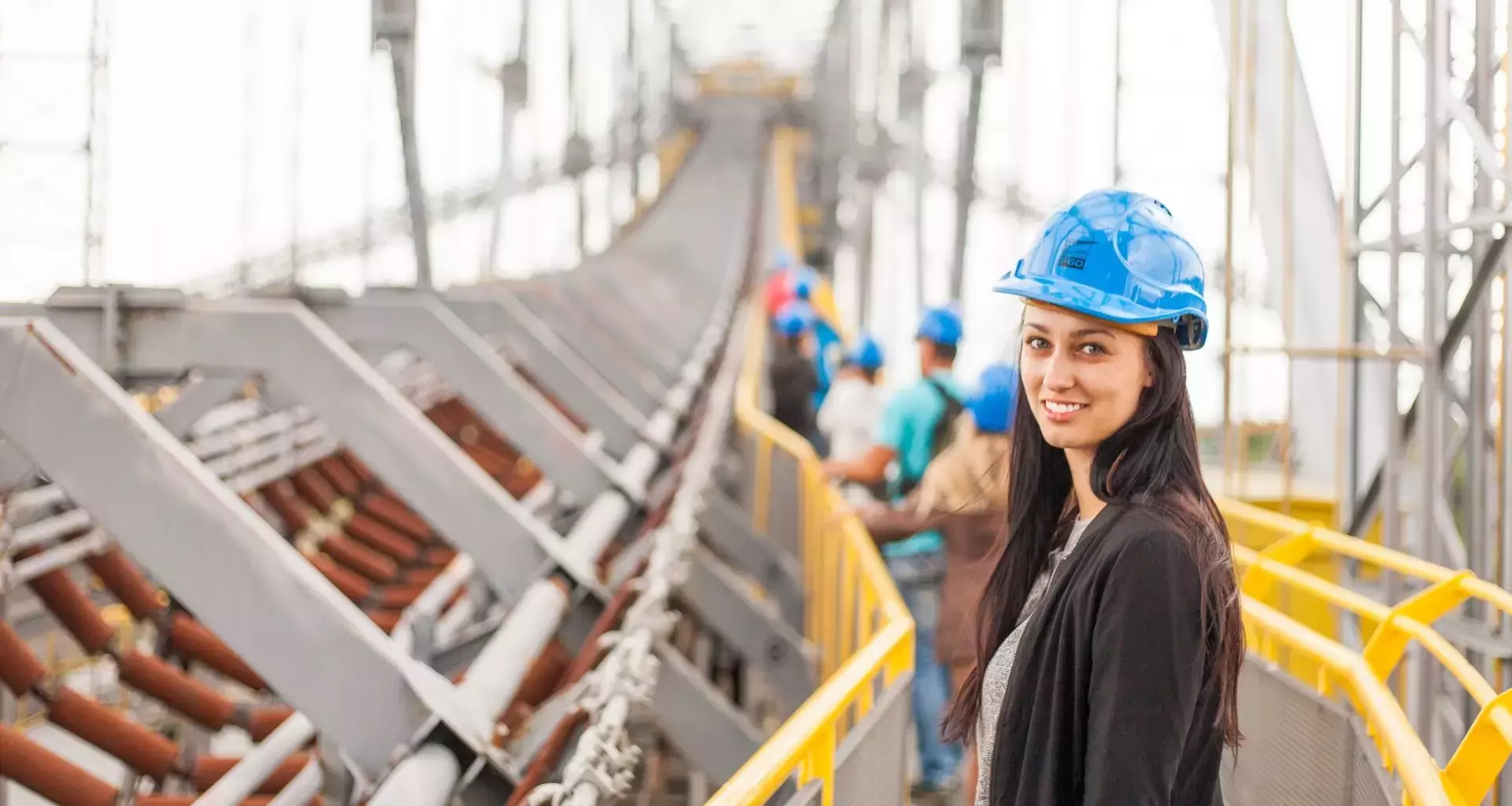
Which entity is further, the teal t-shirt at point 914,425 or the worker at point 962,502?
the teal t-shirt at point 914,425

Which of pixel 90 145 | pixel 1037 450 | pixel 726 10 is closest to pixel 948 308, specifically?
pixel 1037 450

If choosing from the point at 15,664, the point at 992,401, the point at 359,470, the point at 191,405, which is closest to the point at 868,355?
the point at 359,470

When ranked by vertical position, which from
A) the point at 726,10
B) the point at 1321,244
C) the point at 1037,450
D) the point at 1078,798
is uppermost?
the point at 726,10

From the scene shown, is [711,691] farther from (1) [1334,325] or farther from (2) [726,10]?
(2) [726,10]

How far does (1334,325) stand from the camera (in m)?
6.05

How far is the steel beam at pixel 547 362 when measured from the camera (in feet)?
18.9

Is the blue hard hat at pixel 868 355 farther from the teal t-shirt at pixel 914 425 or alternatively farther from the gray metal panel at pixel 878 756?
the gray metal panel at pixel 878 756

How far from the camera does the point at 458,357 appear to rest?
450cm

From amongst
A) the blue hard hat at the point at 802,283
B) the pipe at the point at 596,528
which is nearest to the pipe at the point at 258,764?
the pipe at the point at 596,528

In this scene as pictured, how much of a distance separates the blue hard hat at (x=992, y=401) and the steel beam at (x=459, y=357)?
134 centimetres

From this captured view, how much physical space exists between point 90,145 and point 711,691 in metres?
4.45

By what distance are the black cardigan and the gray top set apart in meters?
0.08

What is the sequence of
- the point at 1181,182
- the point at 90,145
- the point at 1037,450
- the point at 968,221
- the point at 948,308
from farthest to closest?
1. the point at 1181,182
2. the point at 968,221
3. the point at 90,145
4. the point at 948,308
5. the point at 1037,450

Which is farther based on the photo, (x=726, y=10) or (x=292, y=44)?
(x=726, y=10)
